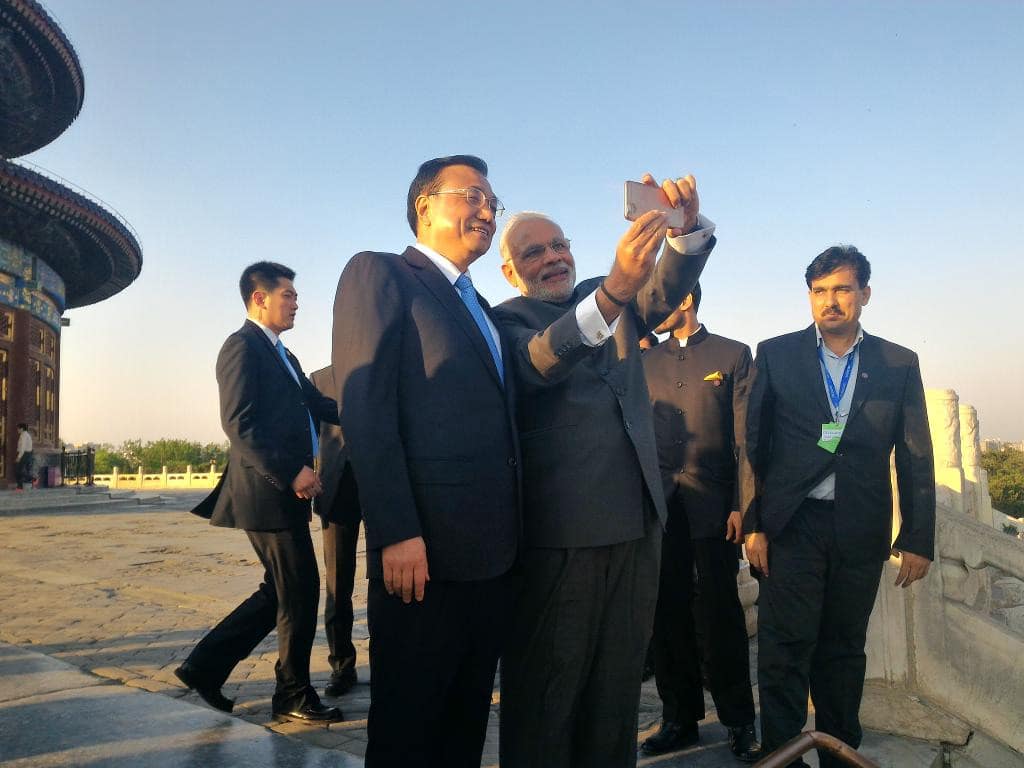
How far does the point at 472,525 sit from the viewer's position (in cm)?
176

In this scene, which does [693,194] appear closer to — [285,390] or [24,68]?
[285,390]

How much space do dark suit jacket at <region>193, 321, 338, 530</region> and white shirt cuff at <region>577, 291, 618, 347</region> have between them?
6.15 ft

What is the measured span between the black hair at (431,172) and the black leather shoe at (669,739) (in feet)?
7.70

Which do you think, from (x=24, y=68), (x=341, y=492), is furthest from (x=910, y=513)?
(x=24, y=68)

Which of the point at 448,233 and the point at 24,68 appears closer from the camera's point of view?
the point at 448,233

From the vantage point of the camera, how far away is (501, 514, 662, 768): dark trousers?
1.87m

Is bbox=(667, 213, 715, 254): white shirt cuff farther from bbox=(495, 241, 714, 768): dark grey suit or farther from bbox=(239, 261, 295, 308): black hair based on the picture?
bbox=(239, 261, 295, 308): black hair

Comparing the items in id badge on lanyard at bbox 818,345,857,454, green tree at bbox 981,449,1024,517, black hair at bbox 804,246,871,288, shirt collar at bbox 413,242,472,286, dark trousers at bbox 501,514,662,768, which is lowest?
Answer: green tree at bbox 981,449,1024,517

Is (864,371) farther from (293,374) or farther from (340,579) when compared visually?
(340,579)

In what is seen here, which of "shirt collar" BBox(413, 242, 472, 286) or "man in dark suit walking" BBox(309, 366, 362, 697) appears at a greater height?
"shirt collar" BBox(413, 242, 472, 286)

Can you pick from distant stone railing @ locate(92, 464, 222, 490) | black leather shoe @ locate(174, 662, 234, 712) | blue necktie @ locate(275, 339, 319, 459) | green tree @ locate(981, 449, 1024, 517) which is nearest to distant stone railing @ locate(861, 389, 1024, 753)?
blue necktie @ locate(275, 339, 319, 459)

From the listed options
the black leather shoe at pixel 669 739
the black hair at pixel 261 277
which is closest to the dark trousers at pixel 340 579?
the black hair at pixel 261 277

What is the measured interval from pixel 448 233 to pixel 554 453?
0.72 meters

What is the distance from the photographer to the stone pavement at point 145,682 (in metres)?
2.50
